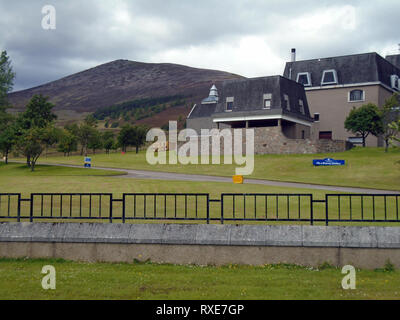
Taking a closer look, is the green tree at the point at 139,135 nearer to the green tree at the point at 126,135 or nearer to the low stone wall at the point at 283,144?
the green tree at the point at 126,135

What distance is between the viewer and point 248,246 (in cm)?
1011

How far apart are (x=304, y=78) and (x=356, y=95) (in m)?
10.1

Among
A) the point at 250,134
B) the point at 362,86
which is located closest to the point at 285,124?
the point at 250,134

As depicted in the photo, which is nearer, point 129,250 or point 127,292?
point 127,292

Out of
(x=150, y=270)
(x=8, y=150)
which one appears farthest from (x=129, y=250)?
(x=8, y=150)

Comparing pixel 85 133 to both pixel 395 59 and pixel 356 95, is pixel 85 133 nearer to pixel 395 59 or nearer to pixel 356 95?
pixel 356 95

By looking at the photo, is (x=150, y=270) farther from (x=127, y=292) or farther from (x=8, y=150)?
(x=8, y=150)

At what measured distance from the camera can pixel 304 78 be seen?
73.7 m

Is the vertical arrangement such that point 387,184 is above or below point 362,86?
below

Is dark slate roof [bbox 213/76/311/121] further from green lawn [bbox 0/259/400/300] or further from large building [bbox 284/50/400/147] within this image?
green lawn [bbox 0/259/400/300]

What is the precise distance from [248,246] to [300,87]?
5988 cm
